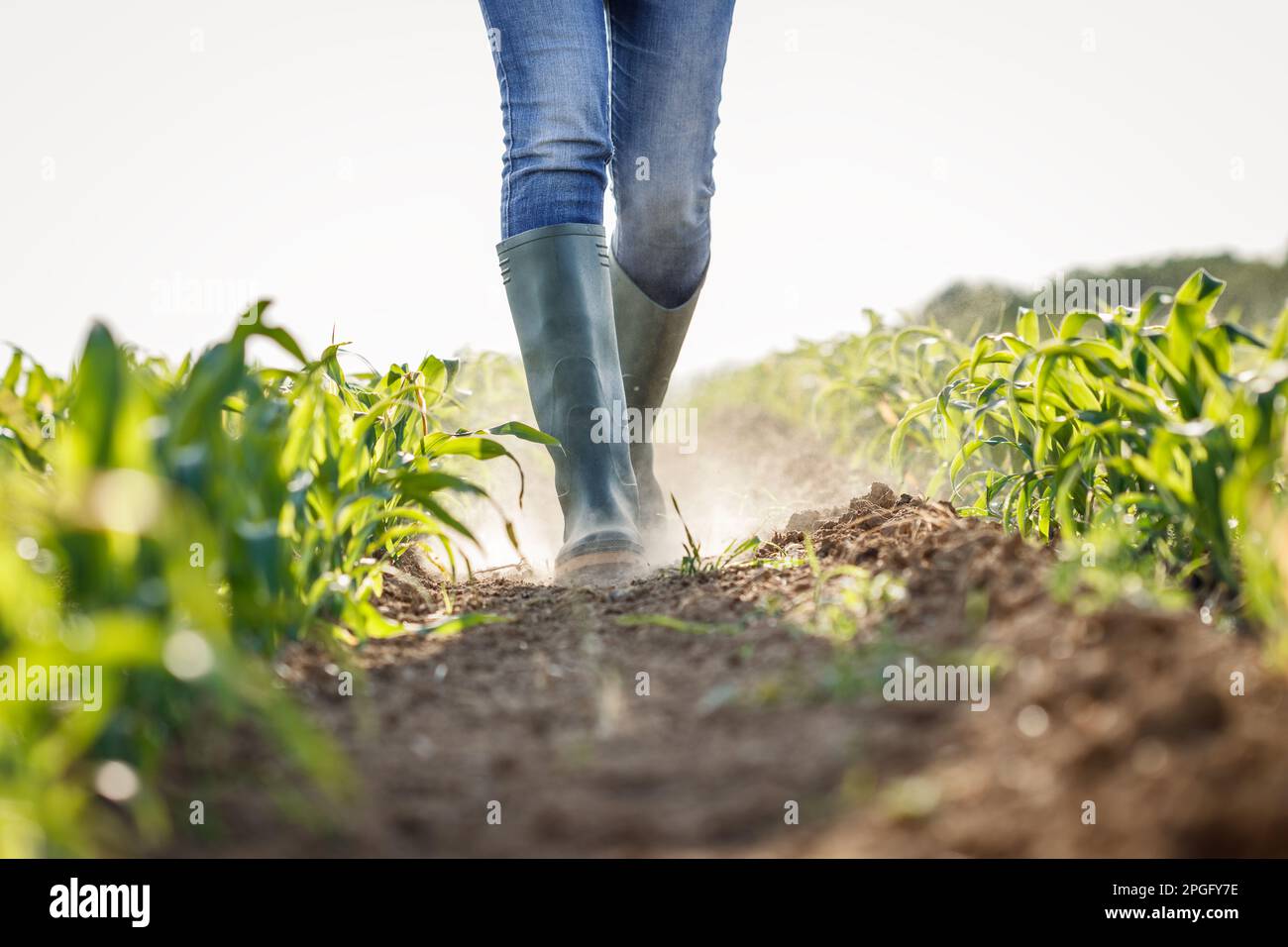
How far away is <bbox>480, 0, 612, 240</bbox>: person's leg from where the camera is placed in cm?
212

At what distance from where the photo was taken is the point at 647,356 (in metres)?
2.78

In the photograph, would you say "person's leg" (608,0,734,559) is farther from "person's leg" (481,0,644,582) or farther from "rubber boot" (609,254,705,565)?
"person's leg" (481,0,644,582)

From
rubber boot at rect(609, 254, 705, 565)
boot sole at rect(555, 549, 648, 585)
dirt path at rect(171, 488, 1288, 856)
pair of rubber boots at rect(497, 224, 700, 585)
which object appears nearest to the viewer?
dirt path at rect(171, 488, 1288, 856)

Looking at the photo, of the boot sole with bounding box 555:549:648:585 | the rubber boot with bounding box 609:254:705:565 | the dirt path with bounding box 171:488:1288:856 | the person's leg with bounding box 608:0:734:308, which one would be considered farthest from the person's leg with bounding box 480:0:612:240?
the dirt path with bounding box 171:488:1288:856

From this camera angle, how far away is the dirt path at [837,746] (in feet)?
2.56

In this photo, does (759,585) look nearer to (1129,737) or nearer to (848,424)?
(1129,737)

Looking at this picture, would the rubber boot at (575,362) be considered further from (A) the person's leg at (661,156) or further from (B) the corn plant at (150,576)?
(B) the corn plant at (150,576)

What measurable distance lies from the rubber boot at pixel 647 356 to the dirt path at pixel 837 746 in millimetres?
1405

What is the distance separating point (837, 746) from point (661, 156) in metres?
1.83

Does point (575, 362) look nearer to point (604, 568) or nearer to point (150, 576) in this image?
point (604, 568)

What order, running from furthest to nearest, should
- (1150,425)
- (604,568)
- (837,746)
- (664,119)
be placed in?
1. (664,119)
2. (604,568)
3. (1150,425)
4. (837,746)

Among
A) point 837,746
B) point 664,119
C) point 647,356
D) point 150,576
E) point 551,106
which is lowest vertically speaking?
point 837,746

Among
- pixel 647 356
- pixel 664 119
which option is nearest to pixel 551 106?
pixel 664 119
